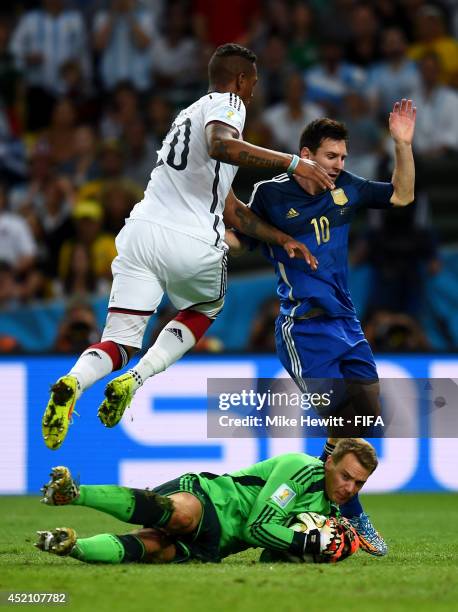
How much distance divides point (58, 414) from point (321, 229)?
2121 millimetres

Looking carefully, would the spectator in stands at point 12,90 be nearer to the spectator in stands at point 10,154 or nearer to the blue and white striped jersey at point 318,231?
the spectator in stands at point 10,154

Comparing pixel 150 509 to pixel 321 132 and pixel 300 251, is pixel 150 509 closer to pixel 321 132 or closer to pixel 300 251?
pixel 300 251

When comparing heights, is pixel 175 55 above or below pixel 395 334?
above

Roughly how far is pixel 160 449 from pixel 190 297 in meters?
3.94

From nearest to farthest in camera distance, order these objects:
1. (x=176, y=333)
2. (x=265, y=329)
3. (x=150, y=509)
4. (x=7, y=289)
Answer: (x=150, y=509), (x=176, y=333), (x=265, y=329), (x=7, y=289)

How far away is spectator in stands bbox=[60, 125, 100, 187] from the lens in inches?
574

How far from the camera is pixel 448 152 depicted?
1409 cm

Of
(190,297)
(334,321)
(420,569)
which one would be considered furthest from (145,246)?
(420,569)

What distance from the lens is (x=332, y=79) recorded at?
14922 mm

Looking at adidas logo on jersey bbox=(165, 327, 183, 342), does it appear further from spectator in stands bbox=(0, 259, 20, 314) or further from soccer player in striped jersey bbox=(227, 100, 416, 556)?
spectator in stands bbox=(0, 259, 20, 314)

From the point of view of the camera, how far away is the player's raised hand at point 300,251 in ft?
24.6

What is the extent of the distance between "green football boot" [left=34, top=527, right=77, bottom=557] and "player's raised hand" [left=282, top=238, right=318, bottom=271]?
7.24ft

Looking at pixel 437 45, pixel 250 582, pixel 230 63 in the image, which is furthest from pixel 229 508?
pixel 437 45

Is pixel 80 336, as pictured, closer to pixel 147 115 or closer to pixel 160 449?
pixel 160 449
